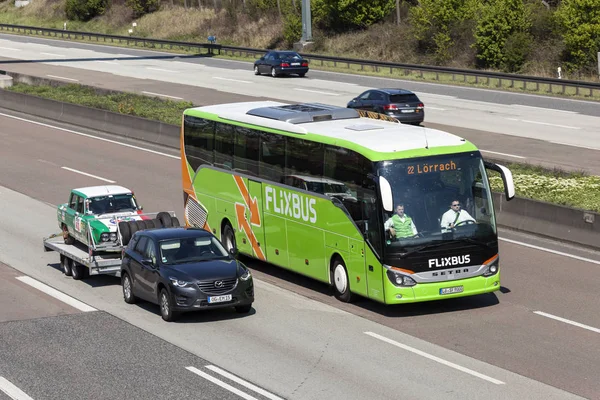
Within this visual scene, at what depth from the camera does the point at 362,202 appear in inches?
688

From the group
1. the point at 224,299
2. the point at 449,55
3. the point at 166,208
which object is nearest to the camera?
the point at 224,299

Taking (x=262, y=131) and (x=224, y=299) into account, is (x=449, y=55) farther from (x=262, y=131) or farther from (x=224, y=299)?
(x=224, y=299)

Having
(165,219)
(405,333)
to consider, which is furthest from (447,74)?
(405,333)

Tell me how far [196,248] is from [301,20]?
6185 centimetres

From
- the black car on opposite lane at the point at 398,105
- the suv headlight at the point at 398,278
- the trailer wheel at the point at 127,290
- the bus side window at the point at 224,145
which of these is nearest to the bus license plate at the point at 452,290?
the suv headlight at the point at 398,278

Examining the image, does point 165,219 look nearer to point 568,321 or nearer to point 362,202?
point 362,202

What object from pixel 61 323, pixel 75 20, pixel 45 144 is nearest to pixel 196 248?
pixel 61 323

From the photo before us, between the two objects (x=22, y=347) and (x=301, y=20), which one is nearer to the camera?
(x=22, y=347)

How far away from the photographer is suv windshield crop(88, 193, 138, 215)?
21.4m

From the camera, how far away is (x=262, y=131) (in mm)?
20859

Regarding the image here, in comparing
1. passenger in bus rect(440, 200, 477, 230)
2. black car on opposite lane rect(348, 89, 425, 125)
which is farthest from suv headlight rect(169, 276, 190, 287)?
black car on opposite lane rect(348, 89, 425, 125)

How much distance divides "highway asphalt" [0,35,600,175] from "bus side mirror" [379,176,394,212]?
16.5 metres

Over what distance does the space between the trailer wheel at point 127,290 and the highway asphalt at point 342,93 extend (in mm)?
17313

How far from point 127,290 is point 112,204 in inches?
138
